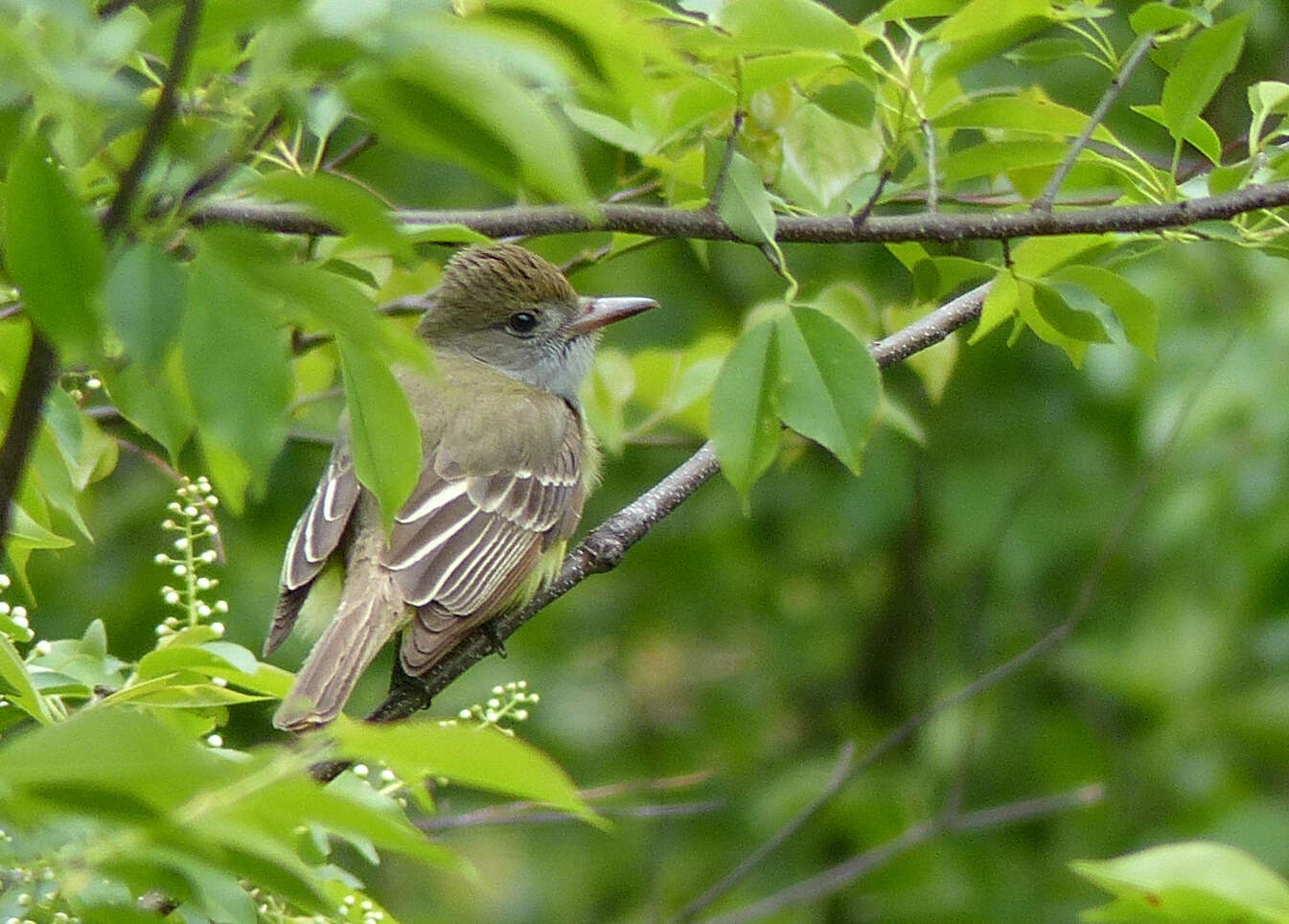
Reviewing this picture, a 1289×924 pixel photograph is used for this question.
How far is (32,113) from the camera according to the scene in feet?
4.98

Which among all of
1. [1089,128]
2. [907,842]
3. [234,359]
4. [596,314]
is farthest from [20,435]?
[907,842]

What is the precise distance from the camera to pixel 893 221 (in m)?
2.54

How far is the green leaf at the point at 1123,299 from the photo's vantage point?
267 cm

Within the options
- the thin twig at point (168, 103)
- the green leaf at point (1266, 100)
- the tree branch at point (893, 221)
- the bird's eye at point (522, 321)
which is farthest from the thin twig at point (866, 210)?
the bird's eye at point (522, 321)

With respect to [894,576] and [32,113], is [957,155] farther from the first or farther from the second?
[894,576]

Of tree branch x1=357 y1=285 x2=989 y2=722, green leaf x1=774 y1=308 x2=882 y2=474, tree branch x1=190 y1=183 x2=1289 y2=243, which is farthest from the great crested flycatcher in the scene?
green leaf x1=774 y1=308 x2=882 y2=474

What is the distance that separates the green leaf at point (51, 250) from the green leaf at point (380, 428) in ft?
1.14

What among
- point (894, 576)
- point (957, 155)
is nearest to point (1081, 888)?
point (894, 576)

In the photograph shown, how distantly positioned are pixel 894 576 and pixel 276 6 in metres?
6.86

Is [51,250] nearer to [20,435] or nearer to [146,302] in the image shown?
[146,302]

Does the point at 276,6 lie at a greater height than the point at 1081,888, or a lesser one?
greater

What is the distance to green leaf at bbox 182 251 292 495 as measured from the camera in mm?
1483

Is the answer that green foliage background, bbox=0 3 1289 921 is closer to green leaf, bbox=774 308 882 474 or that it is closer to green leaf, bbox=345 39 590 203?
green leaf, bbox=774 308 882 474

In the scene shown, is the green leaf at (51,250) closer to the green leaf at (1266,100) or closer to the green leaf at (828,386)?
the green leaf at (828,386)
